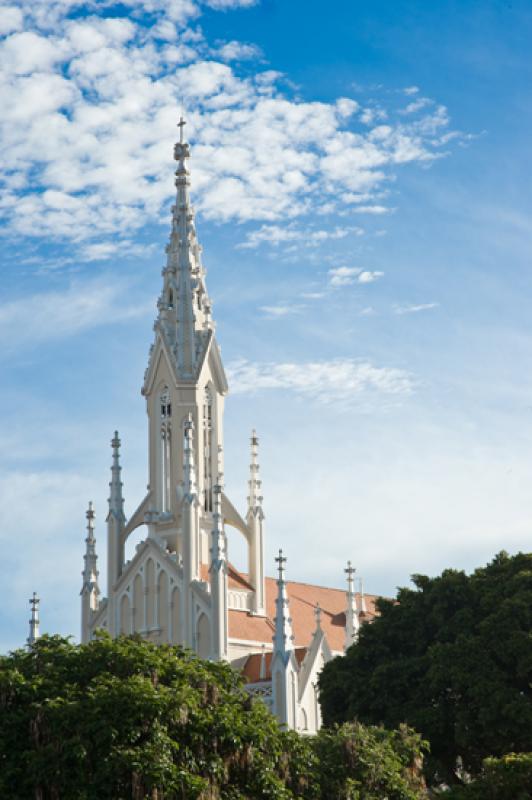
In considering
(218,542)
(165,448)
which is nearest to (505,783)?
(218,542)

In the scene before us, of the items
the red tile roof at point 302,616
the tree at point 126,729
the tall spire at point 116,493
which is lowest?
the tree at point 126,729

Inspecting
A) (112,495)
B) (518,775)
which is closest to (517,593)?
(518,775)

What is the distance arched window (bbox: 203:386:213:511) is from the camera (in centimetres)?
5394

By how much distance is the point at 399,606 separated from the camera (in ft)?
141

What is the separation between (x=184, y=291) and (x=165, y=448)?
7.25 metres

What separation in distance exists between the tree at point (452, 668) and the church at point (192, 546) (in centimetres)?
551

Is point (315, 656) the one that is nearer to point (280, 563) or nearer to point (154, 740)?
point (280, 563)

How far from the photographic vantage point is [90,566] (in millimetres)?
55281

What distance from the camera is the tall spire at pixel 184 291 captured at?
55.2m

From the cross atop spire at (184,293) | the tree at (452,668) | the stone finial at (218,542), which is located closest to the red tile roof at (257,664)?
the stone finial at (218,542)

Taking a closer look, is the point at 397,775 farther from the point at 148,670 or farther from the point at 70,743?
the point at 70,743

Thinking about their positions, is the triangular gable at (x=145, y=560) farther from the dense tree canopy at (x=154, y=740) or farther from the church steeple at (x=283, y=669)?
the dense tree canopy at (x=154, y=740)

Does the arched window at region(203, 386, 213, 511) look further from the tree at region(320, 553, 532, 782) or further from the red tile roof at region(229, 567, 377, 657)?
the tree at region(320, 553, 532, 782)

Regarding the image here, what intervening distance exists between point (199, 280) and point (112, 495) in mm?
10517
